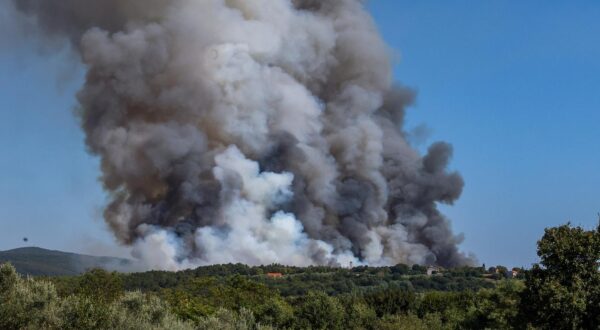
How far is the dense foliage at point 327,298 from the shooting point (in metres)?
24.2

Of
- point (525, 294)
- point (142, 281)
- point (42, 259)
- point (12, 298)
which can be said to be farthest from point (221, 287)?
point (42, 259)

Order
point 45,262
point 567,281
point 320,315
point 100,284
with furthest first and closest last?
point 45,262 → point 100,284 → point 320,315 → point 567,281

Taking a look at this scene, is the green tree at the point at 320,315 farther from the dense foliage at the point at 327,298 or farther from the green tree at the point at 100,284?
the green tree at the point at 100,284

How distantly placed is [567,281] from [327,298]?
23621 millimetres

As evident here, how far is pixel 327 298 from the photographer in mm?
46562

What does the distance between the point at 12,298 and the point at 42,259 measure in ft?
476

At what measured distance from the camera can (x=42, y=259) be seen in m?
167

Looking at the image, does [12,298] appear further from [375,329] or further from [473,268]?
[473,268]

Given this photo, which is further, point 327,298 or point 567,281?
point 327,298

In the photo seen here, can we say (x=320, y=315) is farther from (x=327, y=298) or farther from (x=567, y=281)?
(x=567, y=281)

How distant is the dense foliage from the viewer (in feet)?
79.4

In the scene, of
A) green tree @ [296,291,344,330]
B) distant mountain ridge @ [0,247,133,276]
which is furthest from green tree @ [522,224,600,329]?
distant mountain ridge @ [0,247,133,276]

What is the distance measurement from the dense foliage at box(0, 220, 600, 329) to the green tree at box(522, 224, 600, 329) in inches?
1.1

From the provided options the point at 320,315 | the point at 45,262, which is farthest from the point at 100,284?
the point at 45,262
